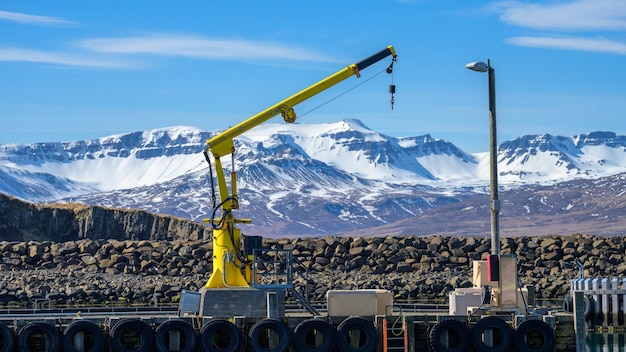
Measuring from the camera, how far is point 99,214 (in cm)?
11544

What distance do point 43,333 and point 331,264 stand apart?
37.2m

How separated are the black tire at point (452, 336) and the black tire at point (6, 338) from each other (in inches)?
428

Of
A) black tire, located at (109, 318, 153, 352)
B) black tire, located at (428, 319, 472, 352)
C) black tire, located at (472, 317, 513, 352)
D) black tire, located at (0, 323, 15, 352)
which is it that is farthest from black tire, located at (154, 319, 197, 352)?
black tire, located at (472, 317, 513, 352)

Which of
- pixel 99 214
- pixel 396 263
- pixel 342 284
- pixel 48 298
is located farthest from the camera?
pixel 99 214

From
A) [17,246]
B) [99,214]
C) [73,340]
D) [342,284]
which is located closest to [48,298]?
[342,284]

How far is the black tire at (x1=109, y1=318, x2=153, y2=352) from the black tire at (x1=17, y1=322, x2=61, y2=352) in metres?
1.41

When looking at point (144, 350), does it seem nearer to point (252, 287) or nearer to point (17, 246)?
point (252, 287)

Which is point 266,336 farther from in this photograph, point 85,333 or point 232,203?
point 232,203

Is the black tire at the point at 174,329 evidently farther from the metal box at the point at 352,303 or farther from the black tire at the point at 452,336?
the black tire at the point at 452,336

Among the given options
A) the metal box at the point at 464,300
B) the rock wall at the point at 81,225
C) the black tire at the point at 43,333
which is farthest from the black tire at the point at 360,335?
the rock wall at the point at 81,225

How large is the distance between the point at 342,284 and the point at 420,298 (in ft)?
15.2

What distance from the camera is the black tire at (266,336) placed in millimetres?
35562

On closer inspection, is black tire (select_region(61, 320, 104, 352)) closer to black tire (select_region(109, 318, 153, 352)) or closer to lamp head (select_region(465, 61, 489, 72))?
black tire (select_region(109, 318, 153, 352))

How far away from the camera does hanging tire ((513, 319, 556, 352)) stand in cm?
3575
